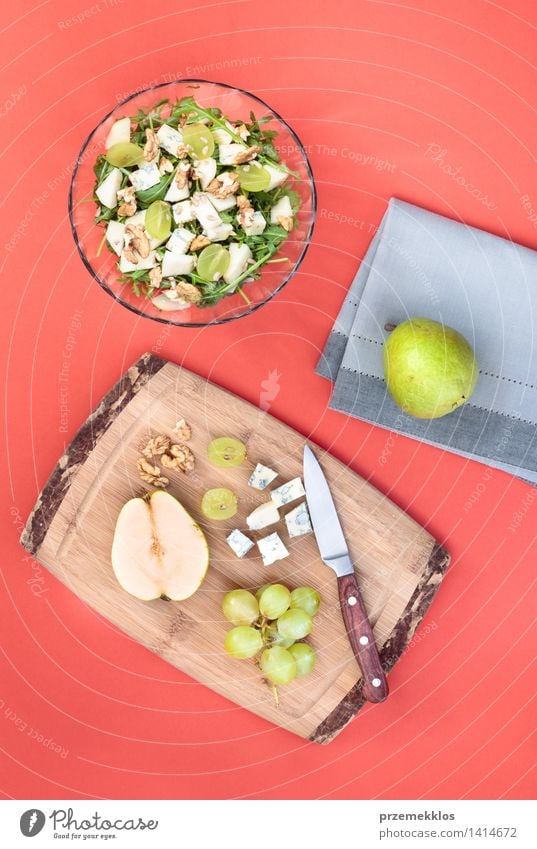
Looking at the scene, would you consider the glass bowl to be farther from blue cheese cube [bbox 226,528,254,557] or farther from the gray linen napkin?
blue cheese cube [bbox 226,528,254,557]

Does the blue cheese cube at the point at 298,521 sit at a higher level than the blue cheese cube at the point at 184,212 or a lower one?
lower

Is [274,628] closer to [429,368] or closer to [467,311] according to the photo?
[429,368]

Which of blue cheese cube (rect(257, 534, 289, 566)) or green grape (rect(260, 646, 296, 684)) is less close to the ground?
blue cheese cube (rect(257, 534, 289, 566))

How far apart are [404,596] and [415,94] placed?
2.64 ft

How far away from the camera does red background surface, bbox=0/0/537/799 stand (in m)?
1.13

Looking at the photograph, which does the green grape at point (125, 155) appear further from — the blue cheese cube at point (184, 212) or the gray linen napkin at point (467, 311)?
the gray linen napkin at point (467, 311)

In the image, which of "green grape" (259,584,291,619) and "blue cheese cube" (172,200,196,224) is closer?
"blue cheese cube" (172,200,196,224)

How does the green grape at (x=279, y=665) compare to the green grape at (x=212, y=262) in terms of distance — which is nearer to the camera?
the green grape at (x=212, y=262)

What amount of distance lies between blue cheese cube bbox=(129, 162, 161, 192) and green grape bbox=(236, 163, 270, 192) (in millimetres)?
111

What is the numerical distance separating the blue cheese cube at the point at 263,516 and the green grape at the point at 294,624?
0.45ft

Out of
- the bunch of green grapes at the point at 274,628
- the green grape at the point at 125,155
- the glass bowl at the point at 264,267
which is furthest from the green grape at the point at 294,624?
the green grape at the point at 125,155

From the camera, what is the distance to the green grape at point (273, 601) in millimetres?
1050

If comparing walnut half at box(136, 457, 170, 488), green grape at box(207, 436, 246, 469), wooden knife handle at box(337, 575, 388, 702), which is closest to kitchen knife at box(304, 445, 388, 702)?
wooden knife handle at box(337, 575, 388, 702)

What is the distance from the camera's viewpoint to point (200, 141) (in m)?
0.94
